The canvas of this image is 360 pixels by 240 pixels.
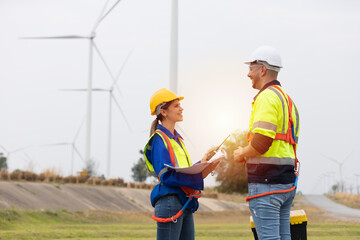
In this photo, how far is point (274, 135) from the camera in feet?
15.4

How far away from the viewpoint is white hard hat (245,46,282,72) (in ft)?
16.6

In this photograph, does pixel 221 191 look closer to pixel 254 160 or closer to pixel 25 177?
pixel 25 177

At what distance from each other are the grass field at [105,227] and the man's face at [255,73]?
8244 millimetres

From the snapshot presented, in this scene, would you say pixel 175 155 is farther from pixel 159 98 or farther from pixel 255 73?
pixel 255 73

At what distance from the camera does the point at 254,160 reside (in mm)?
4801

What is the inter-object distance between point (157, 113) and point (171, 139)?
13.7 inches

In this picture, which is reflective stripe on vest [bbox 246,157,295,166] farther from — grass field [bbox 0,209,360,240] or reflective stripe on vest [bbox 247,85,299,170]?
grass field [bbox 0,209,360,240]

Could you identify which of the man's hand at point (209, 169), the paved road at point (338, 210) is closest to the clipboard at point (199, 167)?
the man's hand at point (209, 169)

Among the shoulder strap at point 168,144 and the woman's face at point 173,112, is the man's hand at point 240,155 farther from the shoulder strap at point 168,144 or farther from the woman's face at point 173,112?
the woman's face at point 173,112

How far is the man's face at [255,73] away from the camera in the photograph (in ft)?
16.8

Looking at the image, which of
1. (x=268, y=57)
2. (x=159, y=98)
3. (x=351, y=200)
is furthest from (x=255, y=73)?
(x=351, y=200)

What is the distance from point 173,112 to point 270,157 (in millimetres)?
1165

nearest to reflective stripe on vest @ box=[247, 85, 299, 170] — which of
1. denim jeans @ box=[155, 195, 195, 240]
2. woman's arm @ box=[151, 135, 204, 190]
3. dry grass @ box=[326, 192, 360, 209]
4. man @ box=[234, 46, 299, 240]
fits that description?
man @ box=[234, 46, 299, 240]

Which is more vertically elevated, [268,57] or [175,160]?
[268,57]
